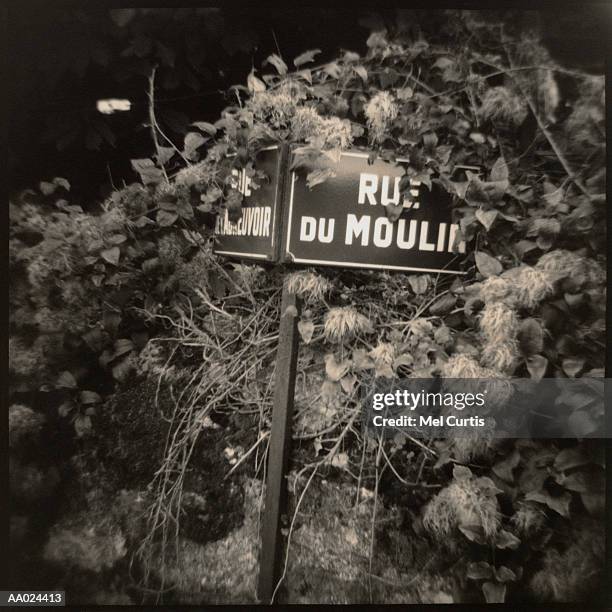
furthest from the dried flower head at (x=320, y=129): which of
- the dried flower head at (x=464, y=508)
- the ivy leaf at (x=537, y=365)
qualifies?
the dried flower head at (x=464, y=508)

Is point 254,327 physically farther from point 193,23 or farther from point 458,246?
point 193,23

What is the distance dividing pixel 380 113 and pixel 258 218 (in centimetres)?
42

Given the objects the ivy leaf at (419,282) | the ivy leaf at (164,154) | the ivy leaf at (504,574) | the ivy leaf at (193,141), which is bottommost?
the ivy leaf at (504,574)

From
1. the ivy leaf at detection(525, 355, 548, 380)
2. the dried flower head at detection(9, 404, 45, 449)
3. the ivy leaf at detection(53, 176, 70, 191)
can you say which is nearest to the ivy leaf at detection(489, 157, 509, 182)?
the ivy leaf at detection(525, 355, 548, 380)

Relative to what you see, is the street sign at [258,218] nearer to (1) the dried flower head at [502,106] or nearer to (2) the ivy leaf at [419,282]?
(2) the ivy leaf at [419,282]

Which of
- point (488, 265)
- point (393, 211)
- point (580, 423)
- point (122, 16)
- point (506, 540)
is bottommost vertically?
point (506, 540)

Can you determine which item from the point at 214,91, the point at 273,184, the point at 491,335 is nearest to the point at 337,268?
the point at 273,184

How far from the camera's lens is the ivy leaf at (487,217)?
143 centimetres

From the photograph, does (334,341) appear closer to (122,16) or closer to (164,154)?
(164,154)

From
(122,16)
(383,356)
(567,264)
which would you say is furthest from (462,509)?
(122,16)

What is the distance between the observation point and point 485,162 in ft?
4.80

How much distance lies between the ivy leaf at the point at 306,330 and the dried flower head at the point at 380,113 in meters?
0.51

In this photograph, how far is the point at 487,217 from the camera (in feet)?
4.69

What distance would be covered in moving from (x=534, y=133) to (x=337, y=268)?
2.05 ft
